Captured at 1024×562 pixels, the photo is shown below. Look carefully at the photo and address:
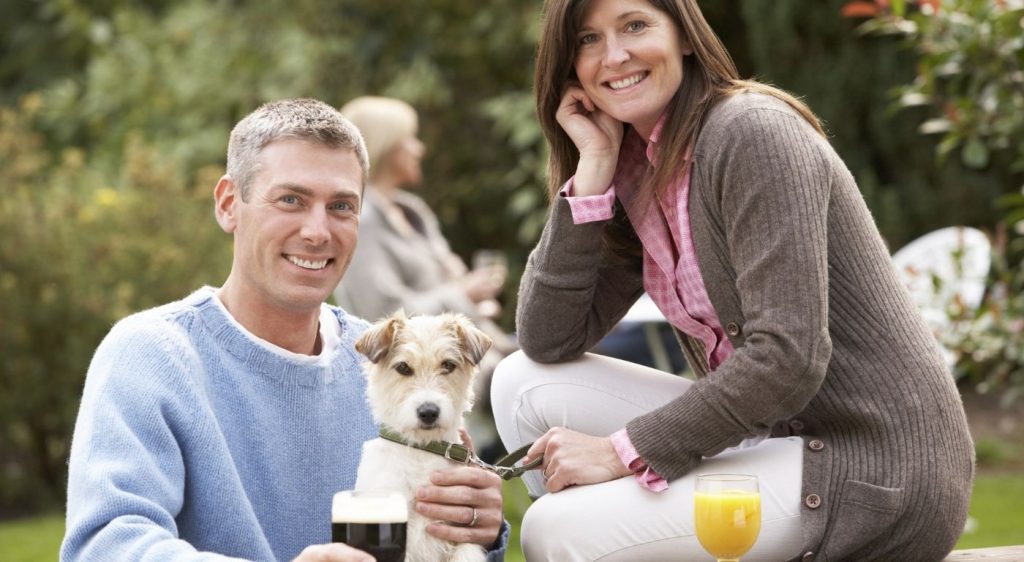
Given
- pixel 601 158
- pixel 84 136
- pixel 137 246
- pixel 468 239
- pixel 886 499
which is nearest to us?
pixel 886 499

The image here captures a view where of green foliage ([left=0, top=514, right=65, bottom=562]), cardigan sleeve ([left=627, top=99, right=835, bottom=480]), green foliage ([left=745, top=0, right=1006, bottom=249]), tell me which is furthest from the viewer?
green foliage ([left=745, top=0, right=1006, bottom=249])

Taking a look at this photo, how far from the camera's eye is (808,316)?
2.67 meters

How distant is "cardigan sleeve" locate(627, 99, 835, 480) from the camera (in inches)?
105

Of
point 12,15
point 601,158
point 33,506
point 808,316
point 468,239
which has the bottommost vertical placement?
point 33,506

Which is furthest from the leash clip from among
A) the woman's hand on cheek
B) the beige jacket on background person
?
the beige jacket on background person

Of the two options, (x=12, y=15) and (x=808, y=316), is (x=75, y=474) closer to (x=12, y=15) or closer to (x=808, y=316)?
(x=808, y=316)

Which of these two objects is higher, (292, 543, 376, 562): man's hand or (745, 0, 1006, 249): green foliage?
(745, 0, 1006, 249): green foliage

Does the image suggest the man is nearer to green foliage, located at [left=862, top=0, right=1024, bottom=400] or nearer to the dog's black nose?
the dog's black nose

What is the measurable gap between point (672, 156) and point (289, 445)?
1073 millimetres

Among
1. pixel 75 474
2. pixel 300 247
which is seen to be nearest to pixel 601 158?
pixel 300 247

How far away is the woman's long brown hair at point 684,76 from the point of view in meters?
2.92

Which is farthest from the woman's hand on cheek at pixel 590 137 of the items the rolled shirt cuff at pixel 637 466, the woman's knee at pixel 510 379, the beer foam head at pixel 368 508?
the beer foam head at pixel 368 508

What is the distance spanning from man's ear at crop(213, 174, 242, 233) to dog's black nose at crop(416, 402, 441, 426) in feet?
2.28

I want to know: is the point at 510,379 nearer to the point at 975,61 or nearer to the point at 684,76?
the point at 684,76
